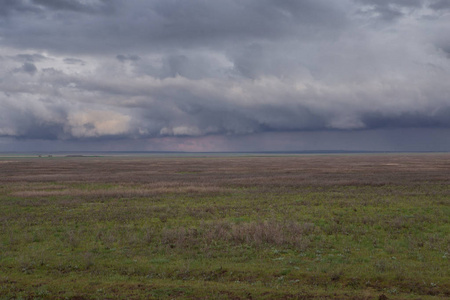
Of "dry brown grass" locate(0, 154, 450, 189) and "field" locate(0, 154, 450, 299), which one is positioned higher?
"field" locate(0, 154, 450, 299)

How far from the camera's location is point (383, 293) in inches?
428

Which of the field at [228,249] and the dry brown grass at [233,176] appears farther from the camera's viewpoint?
the dry brown grass at [233,176]

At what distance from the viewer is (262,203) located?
3027cm

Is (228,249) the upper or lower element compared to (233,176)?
upper

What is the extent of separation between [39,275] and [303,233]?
492 inches

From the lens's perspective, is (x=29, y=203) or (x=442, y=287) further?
(x=29, y=203)

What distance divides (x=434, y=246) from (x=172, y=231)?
41.6 feet

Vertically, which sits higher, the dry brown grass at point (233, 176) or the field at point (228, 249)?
the field at point (228, 249)

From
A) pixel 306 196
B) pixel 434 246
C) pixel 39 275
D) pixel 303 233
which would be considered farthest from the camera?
pixel 306 196

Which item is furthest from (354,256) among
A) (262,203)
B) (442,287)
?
(262,203)

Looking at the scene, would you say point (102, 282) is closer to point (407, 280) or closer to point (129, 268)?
point (129, 268)

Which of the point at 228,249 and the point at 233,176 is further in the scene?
the point at 233,176

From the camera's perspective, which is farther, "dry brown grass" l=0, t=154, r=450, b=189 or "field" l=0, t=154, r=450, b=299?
"dry brown grass" l=0, t=154, r=450, b=189

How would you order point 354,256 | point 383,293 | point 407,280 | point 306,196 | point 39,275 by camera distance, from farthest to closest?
point 306,196 < point 354,256 < point 39,275 < point 407,280 < point 383,293
